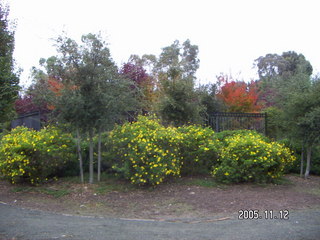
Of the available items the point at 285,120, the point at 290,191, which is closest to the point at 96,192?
the point at 290,191

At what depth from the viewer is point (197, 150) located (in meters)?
9.95

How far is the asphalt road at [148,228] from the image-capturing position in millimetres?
5434

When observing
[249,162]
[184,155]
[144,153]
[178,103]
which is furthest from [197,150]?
[178,103]

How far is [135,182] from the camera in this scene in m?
8.84

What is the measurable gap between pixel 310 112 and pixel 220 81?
1022 centimetres

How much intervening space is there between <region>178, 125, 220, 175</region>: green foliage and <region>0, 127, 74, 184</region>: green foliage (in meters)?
3.32

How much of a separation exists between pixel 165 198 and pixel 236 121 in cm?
719

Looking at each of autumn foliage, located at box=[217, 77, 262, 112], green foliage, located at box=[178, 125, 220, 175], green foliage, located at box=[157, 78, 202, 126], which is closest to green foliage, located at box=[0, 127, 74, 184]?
green foliage, located at box=[178, 125, 220, 175]

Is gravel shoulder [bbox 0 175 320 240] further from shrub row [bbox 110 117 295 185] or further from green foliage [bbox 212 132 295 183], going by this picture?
shrub row [bbox 110 117 295 185]

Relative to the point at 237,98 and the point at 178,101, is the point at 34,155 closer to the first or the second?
the point at 178,101

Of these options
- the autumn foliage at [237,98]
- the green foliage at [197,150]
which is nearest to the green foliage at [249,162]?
the green foliage at [197,150]

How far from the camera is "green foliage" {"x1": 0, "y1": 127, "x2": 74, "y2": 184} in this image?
8984mm

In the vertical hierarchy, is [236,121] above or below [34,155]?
above
